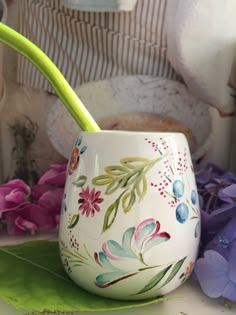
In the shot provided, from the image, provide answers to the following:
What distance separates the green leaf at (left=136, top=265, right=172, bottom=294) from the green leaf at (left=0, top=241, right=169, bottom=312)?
0.05 feet

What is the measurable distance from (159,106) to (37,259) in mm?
277

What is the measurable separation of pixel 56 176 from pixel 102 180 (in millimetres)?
237

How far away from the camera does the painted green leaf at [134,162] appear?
386mm

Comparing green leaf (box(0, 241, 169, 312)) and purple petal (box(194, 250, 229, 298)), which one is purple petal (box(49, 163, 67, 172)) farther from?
purple petal (box(194, 250, 229, 298))

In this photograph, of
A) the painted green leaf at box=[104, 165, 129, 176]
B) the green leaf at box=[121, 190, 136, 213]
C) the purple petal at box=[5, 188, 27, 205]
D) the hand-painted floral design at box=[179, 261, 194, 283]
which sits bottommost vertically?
the purple petal at box=[5, 188, 27, 205]

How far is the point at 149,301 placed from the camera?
40 cm

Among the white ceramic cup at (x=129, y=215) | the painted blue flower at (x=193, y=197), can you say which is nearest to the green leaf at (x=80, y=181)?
the white ceramic cup at (x=129, y=215)

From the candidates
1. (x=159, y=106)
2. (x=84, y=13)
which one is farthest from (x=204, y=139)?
(x=84, y=13)

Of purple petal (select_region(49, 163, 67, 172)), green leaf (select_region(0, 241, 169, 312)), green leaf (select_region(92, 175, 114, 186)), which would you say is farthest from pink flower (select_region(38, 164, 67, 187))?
green leaf (select_region(92, 175, 114, 186))

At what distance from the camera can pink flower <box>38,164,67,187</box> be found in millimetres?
613

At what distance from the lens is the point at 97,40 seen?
0.63m

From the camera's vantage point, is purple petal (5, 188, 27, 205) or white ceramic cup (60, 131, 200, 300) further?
purple petal (5, 188, 27, 205)

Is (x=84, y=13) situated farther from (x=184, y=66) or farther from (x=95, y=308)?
(x=95, y=308)

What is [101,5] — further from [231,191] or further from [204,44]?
[231,191]
